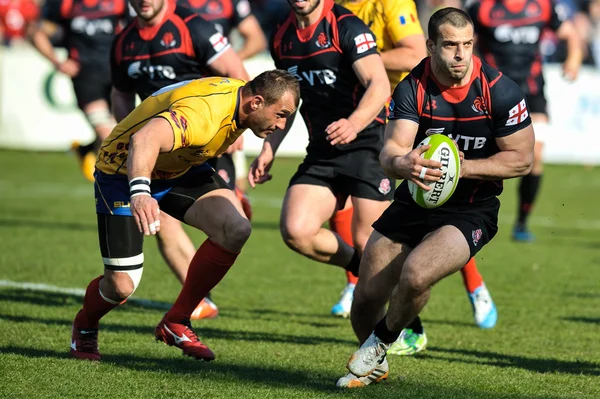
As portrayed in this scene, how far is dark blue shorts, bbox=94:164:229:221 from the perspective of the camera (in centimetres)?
600

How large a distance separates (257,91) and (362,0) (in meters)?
2.41

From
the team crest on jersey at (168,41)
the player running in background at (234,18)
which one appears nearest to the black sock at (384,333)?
the team crest on jersey at (168,41)

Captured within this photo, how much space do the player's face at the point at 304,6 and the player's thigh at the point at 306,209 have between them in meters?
1.18

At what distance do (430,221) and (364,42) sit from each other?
1.76m

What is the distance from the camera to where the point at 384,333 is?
18.1ft

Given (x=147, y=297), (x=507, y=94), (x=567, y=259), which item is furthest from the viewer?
(x=567, y=259)

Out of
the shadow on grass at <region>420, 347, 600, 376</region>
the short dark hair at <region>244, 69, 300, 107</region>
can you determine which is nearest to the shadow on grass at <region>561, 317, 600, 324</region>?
the shadow on grass at <region>420, 347, 600, 376</region>

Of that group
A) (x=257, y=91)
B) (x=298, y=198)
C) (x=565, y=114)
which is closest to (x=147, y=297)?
(x=298, y=198)

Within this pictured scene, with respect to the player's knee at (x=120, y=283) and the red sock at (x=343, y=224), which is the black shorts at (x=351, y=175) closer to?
the red sock at (x=343, y=224)

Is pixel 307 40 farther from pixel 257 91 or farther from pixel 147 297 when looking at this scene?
pixel 147 297

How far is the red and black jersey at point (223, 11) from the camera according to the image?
11.3 metres

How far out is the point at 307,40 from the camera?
710 centimetres

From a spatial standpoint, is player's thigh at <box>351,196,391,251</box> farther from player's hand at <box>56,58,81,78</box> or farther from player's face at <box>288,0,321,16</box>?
player's hand at <box>56,58,81,78</box>

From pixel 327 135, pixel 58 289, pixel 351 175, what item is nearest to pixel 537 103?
pixel 351 175
